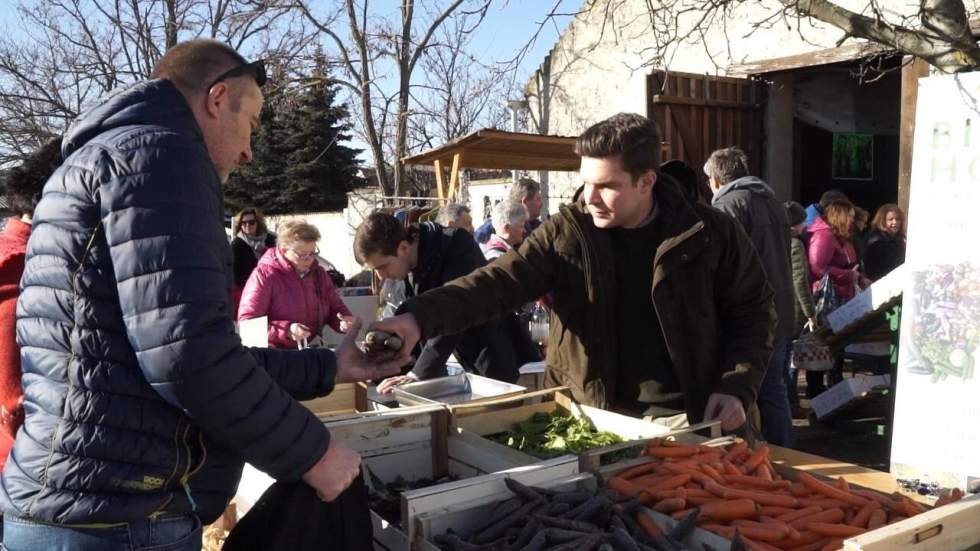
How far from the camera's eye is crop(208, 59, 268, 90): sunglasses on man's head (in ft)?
5.59

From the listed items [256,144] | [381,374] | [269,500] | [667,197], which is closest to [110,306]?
[269,500]

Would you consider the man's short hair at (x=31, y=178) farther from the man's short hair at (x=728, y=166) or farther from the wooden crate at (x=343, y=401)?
the man's short hair at (x=728, y=166)

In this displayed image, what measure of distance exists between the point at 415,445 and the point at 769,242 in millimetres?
3045

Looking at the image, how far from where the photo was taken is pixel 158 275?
4.72ft

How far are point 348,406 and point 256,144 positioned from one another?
2452cm

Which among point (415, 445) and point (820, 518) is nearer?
point (820, 518)

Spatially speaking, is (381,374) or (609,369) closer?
(381,374)

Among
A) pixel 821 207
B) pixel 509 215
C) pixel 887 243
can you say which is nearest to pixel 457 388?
pixel 509 215

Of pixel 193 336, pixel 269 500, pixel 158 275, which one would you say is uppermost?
pixel 158 275

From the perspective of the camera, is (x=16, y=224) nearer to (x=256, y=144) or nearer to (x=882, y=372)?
(x=882, y=372)

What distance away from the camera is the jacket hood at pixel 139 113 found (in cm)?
158

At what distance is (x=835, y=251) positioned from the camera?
6.89m

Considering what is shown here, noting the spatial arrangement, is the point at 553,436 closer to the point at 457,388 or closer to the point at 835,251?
the point at 457,388

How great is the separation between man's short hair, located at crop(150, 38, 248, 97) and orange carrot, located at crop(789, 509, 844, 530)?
5.64ft
